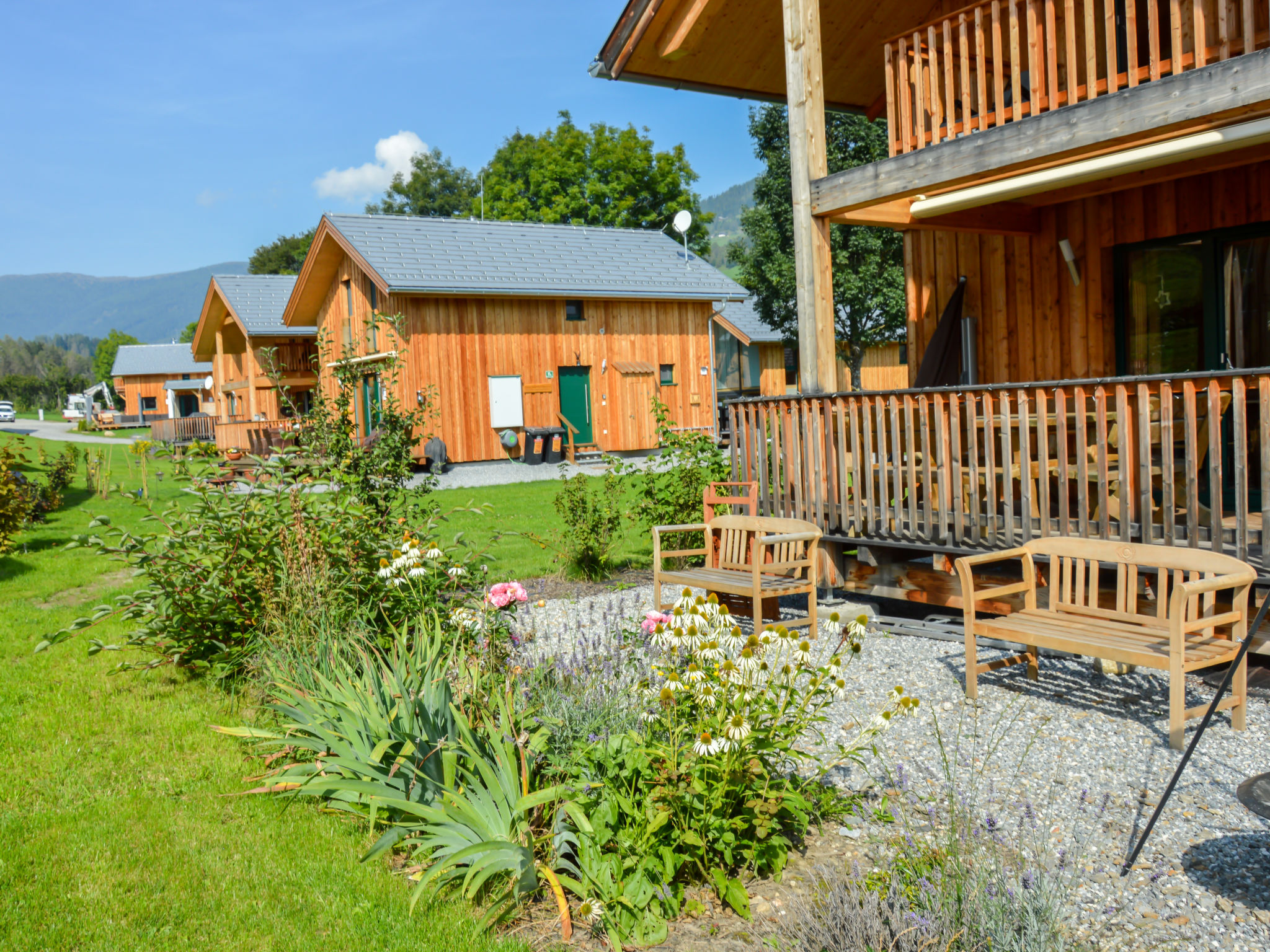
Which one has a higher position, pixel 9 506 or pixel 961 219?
pixel 961 219

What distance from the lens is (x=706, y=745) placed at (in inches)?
119

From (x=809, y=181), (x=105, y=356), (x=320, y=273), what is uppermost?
(x=105, y=356)

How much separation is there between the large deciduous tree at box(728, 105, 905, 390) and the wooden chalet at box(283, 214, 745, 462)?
17.7ft

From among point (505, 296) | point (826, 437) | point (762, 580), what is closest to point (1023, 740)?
point (762, 580)

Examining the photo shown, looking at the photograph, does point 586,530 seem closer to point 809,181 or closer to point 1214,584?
point 809,181

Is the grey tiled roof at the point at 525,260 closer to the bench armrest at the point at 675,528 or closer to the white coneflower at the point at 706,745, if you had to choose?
the bench armrest at the point at 675,528

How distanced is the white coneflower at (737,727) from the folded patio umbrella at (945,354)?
6.94 meters

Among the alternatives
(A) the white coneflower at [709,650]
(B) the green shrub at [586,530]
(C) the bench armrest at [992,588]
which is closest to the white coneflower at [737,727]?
(A) the white coneflower at [709,650]

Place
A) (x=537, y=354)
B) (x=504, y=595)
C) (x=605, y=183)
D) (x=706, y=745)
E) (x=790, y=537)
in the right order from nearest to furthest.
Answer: (x=706, y=745), (x=504, y=595), (x=790, y=537), (x=537, y=354), (x=605, y=183)

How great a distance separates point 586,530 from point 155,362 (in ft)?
207

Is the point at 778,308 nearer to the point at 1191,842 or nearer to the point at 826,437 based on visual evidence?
the point at 826,437

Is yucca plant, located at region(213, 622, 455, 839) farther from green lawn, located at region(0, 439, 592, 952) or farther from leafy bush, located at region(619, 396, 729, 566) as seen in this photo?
leafy bush, located at region(619, 396, 729, 566)

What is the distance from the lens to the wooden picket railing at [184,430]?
3778 cm

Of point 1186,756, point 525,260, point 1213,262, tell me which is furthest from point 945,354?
point 525,260
